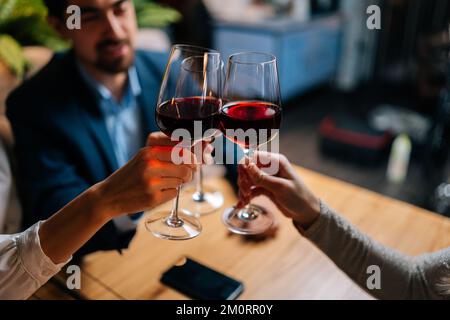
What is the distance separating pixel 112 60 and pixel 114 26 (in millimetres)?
127

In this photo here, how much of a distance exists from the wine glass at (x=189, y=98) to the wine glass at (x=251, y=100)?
0.08 ft

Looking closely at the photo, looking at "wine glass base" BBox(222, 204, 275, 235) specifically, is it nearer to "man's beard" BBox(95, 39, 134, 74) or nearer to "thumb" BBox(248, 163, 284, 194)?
"thumb" BBox(248, 163, 284, 194)

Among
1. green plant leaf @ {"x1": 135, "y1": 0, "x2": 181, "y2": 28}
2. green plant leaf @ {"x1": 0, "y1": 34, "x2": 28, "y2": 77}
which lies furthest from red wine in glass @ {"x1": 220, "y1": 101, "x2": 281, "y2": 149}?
green plant leaf @ {"x1": 135, "y1": 0, "x2": 181, "y2": 28}

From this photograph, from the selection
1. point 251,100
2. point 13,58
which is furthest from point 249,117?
point 13,58

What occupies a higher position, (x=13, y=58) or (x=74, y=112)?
(x=13, y=58)

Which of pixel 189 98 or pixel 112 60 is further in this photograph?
pixel 112 60

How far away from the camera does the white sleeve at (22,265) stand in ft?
2.48

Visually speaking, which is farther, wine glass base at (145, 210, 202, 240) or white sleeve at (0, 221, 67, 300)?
wine glass base at (145, 210, 202, 240)

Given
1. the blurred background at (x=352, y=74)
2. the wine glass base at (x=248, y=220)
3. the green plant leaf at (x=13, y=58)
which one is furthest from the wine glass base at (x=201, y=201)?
the blurred background at (x=352, y=74)

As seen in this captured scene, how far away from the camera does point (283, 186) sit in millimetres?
→ 844

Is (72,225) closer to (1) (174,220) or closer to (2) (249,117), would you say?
(1) (174,220)

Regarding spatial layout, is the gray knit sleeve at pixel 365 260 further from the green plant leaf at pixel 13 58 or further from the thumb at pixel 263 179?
the green plant leaf at pixel 13 58

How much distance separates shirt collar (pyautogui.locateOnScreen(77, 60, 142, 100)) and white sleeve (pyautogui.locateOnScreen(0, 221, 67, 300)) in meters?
0.75

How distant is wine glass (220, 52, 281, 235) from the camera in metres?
0.75
